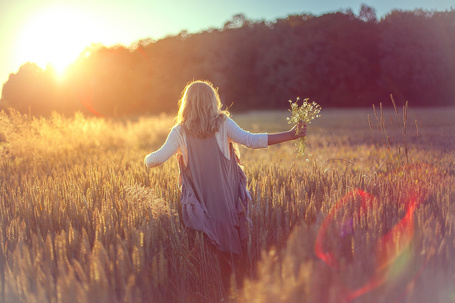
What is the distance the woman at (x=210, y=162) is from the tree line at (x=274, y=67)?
82.8ft

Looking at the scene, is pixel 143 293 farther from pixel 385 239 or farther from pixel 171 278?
pixel 385 239

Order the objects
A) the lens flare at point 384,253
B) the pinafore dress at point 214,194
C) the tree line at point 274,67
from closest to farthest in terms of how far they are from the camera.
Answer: the lens flare at point 384,253 < the pinafore dress at point 214,194 < the tree line at point 274,67

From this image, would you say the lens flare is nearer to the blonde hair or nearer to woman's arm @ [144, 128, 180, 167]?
the blonde hair

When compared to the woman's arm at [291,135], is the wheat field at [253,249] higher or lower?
lower

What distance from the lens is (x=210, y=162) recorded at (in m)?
3.22

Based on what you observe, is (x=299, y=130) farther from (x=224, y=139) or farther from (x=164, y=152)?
(x=164, y=152)

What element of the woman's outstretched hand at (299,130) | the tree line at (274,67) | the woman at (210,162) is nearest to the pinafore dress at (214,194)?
the woman at (210,162)

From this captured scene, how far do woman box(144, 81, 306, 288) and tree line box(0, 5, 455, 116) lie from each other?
25.2 meters

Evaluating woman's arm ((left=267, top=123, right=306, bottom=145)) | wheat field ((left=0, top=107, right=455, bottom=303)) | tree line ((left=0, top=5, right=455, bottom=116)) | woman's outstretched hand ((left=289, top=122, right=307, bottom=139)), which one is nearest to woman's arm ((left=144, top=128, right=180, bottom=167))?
wheat field ((left=0, top=107, right=455, bottom=303))

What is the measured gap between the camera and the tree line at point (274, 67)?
3509cm

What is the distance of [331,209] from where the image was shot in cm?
287

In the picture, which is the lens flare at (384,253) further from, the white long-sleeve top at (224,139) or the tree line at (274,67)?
the tree line at (274,67)

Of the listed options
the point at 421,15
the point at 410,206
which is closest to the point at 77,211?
the point at 410,206

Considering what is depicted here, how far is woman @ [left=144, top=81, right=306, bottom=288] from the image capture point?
3102 mm
